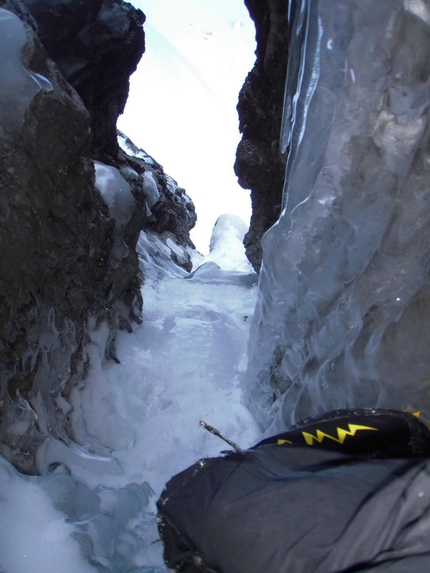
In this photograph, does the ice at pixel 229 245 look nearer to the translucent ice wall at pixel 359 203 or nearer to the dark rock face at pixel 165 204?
the dark rock face at pixel 165 204

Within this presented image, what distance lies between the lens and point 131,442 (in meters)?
3.05

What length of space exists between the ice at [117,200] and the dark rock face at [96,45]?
115 inches

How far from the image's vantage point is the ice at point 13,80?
241cm

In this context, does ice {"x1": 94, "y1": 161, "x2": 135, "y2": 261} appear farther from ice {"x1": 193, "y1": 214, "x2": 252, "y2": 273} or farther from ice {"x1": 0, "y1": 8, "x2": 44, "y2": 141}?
ice {"x1": 193, "y1": 214, "x2": 252, "y2": 273}

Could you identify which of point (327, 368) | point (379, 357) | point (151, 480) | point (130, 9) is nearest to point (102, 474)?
point (151, 480)

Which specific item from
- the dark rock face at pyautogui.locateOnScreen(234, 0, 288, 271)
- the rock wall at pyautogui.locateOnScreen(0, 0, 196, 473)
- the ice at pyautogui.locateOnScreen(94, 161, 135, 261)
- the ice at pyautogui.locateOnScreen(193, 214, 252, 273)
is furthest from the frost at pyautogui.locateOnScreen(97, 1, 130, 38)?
the ice at pyautogui.locateOnScreen(193, 214, 252, 273)

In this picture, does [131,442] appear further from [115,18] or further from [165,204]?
[165,204]

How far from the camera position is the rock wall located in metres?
2.40

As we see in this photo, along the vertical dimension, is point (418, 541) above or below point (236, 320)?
above

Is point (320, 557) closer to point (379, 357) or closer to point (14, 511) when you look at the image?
point (379, 357)

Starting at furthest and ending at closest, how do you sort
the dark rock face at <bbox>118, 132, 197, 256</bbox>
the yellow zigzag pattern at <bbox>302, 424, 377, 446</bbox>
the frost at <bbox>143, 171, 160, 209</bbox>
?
1. the dark rock face at <bbox>118, 132, 197, 256</bbox>
2. the frost at <bbox>143, 171, 160, 209</bbox>
3. the yellow zigzag pattern at <bbox>302, 424, 377, 446</bbox>

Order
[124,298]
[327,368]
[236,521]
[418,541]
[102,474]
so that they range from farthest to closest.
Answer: [124,298] → [102,474] → [327,368] → [236,521] → [418,541]

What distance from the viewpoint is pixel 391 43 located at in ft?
5.57

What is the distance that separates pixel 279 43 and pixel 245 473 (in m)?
3.93
